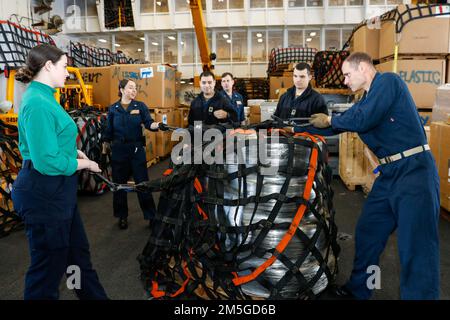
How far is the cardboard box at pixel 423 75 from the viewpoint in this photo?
215 inches

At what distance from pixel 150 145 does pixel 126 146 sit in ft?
13.9

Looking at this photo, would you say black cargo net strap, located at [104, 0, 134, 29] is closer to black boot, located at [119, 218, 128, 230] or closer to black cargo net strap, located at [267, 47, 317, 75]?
black cargo net strap, located at [267, 47, 317, 75]

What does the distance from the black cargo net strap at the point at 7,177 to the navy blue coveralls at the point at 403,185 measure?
12.9ft

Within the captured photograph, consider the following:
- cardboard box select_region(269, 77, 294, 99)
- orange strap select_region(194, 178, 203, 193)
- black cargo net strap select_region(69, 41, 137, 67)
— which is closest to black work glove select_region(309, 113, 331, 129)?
orange strap select_region(194, 178, 203, 193)

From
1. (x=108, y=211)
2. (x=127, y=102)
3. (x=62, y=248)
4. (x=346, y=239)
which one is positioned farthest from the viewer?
(x=108, y=211)

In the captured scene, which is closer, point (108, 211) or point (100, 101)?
point (108, 211)

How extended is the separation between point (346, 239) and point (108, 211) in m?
3.22

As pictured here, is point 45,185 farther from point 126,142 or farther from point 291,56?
point 291,56

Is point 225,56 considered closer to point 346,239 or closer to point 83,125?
point 83,125

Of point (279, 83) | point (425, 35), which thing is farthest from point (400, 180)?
point (279, 83)

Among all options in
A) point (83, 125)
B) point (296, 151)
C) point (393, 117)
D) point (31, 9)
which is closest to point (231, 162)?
point (296, 151)

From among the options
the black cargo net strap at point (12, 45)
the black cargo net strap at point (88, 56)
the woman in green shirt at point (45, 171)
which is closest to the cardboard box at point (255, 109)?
the black cargo net strap at point (12, 45)

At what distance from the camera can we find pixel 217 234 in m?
2.66

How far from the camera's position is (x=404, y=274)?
7.61 feet
